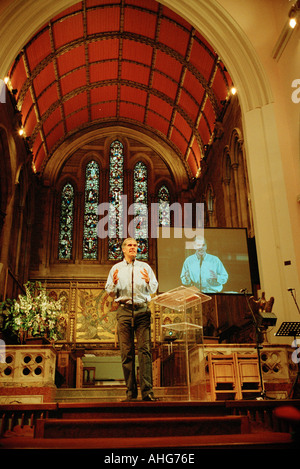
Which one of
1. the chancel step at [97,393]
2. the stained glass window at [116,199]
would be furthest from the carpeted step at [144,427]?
the stained glass window at [116,199]

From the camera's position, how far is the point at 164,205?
15.4 metres

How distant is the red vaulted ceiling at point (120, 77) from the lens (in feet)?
37.2

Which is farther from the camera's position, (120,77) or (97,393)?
(120,77)

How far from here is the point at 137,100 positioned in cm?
1509

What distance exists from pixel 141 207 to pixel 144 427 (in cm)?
1261

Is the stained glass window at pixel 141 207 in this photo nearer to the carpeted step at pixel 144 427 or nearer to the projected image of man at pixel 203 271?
the projected image of man at pixel 203 271

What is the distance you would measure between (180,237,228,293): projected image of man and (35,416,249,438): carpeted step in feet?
16.6

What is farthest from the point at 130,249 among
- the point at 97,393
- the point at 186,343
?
the point at 97,393

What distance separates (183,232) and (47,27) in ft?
20.6

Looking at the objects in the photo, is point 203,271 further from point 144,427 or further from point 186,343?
point 144,427

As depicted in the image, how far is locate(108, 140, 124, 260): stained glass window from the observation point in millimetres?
14734

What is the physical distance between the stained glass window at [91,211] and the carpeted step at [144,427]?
11.8 metres
